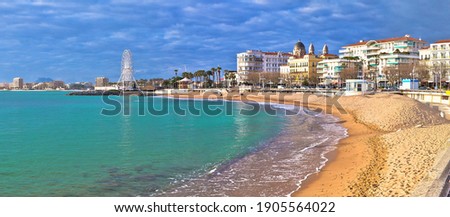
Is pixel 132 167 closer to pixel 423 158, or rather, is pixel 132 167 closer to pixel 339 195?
pixel 339 195

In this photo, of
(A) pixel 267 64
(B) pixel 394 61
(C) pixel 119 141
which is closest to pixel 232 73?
(A) pixel 267 64

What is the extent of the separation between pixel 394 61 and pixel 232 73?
50.9 metres

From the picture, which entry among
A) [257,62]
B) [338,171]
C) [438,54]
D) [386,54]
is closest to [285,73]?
[257,62]

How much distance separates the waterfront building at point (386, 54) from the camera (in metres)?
81.2

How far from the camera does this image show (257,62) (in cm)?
11881

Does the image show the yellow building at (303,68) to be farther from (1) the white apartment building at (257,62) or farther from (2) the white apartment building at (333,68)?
(1) the white apartment building at (257,62)

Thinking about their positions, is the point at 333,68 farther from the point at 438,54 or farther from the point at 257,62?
the point at 257,62

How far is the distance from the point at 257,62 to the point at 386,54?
136 ft

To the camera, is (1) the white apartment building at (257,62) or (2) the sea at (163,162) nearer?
(2) the sea at (163,162)

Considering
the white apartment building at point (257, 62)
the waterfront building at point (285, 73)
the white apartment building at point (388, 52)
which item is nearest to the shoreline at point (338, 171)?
the white apartment building at point (388, 52)

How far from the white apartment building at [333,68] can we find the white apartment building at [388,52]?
3.33 meters

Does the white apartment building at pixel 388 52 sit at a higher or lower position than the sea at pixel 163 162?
higher

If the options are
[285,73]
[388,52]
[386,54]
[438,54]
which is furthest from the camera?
[285,73]
